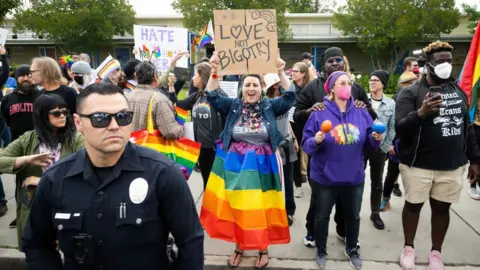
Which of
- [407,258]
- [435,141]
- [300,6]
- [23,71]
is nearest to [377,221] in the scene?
[407,258]

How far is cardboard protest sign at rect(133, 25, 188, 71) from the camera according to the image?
6.32 m

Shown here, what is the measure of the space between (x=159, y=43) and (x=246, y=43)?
11.5ft

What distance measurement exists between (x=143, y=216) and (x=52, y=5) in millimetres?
32448

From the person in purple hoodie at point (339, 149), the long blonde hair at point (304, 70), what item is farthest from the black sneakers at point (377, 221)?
the long blonde hair at point (304, 70)

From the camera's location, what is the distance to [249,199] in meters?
3.43

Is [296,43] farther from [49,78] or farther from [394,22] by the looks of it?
[49,78]

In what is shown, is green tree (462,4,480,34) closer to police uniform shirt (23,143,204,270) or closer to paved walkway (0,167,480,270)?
paved walkway (0,167,480,270)

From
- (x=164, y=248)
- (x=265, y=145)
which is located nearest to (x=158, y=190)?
(x=164, y=248)

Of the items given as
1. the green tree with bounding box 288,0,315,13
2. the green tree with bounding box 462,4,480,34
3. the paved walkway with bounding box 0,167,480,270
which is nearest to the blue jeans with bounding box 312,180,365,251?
the paved walkway with bounding box 0,167,480,270

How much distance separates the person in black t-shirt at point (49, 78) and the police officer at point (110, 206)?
8.18 ft

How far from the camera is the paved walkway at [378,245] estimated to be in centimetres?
365

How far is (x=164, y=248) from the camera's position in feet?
6.04

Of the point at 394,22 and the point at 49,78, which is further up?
the point at 394,22

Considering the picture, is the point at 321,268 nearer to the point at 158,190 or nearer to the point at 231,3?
the point at 158,190
